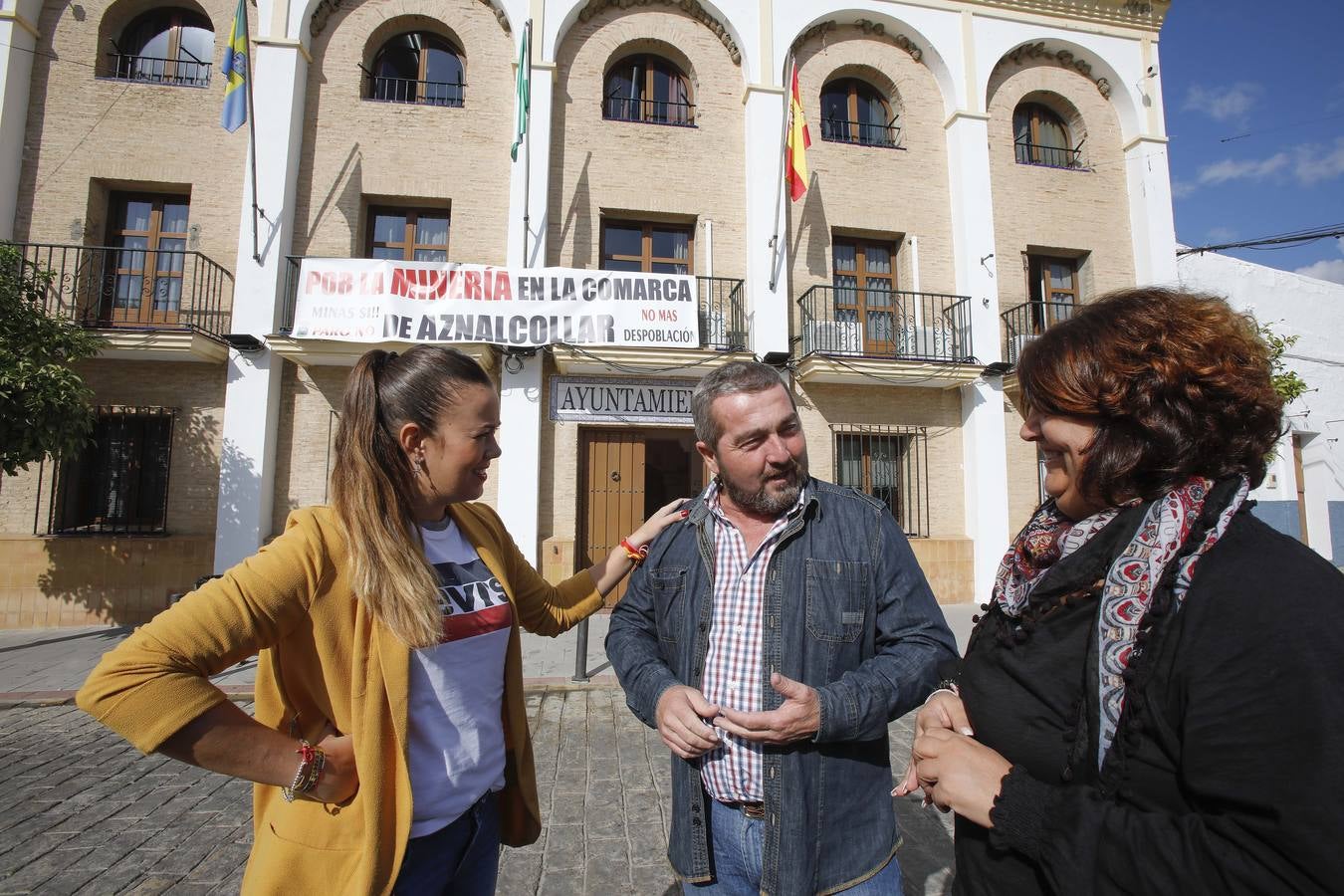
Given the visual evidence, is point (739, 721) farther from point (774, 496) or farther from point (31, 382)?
point (31, 382)

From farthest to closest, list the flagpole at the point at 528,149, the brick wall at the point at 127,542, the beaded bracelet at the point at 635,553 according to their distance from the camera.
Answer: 1. the flagpole at the point at 528,149
2. the brick wall at the point at 127,542
3. the beaded bracelet at the point at 635,553

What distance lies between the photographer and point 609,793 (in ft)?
11.7

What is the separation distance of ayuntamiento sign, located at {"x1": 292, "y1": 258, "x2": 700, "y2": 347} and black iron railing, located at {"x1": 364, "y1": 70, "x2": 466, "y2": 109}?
330cm

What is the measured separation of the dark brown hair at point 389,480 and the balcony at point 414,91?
10.00m

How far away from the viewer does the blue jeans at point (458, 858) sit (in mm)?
1447

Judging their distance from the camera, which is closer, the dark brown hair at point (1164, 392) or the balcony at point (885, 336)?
the dark brown hair at point (1164, 392)

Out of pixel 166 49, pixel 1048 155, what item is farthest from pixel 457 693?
pixel 1048 155

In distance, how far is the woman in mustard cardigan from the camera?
45.6 inches

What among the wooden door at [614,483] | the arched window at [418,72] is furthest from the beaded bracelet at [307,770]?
the arched window at [418,72]

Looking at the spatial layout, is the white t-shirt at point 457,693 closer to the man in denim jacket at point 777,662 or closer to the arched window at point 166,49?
the man in denim jacket at point 777,662

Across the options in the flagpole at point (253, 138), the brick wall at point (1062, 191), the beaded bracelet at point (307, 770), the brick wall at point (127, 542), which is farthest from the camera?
the brick wall at point (1062, 191)

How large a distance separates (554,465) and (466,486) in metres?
7.53

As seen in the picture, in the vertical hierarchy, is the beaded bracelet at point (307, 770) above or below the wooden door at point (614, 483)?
below

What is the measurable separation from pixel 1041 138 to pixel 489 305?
1073 centimetres
